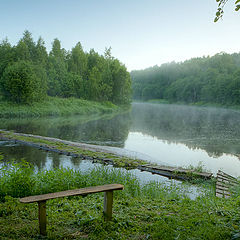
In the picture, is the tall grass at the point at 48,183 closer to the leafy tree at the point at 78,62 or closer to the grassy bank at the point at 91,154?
the grassy bank at the point at 91,154

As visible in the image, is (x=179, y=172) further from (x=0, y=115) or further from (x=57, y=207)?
(x=0, y=115)

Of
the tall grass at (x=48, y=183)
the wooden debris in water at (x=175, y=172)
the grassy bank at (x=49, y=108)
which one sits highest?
the grassy bank at (x=49, y=108)

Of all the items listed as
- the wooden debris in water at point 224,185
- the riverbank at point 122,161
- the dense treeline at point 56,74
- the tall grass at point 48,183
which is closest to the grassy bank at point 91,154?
the riverbank at point 122,161

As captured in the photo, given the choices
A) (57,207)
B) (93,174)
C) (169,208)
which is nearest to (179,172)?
(93,174)

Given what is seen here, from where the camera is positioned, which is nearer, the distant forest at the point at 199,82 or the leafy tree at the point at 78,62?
the leafy tree at the point at 78,62

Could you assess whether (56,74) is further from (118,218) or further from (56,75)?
(118,218)

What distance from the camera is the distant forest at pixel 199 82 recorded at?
89350 mm

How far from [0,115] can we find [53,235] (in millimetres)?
33016

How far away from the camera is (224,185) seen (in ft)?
29.6

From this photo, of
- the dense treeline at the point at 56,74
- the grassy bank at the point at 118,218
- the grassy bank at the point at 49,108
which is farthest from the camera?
the dense treeline at the point at 56,74

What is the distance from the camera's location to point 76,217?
16.1 ft

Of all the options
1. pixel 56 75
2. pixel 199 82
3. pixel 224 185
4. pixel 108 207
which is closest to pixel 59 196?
pixel 108 207

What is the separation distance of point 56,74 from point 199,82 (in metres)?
73.3

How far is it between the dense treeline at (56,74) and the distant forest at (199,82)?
39.8 metres
